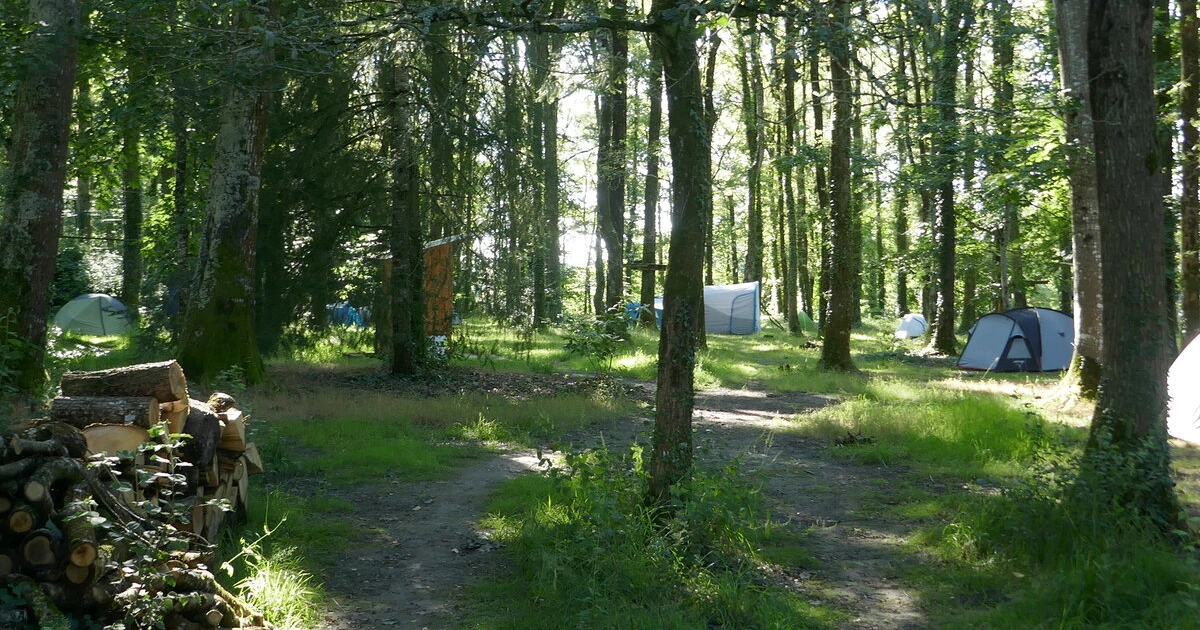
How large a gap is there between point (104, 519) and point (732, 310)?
3475 cm

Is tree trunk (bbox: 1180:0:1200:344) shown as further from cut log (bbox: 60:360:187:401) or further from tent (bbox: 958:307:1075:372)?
cut log (bbox: 60:360:187:401)

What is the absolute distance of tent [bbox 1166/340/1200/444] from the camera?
33.8ft

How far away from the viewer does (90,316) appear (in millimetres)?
26484

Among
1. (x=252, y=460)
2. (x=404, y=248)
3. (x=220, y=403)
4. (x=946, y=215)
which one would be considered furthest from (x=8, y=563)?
(x=946, y=215)

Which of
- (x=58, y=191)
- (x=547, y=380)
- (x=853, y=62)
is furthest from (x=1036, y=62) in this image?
(x=58, y=191)

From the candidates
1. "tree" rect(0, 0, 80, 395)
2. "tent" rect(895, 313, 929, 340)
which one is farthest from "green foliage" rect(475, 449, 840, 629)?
"tent" rect(895, 313, 929, 340)

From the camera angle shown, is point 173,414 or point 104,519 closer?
point 104,519

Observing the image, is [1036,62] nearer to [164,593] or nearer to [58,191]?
[58,191]

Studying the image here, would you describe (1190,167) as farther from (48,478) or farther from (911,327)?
(911,327)

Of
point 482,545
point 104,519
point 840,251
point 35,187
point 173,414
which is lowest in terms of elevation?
point 482,545

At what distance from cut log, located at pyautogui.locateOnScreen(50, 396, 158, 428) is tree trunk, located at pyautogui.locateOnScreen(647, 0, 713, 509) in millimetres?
3107

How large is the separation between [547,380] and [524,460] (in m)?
7.01

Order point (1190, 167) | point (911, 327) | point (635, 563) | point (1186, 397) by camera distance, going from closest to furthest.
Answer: point (635, 563) < point (1186, 397) < point (1190, 167) < point (911, 327)

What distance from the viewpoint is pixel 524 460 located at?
9.56 meters
